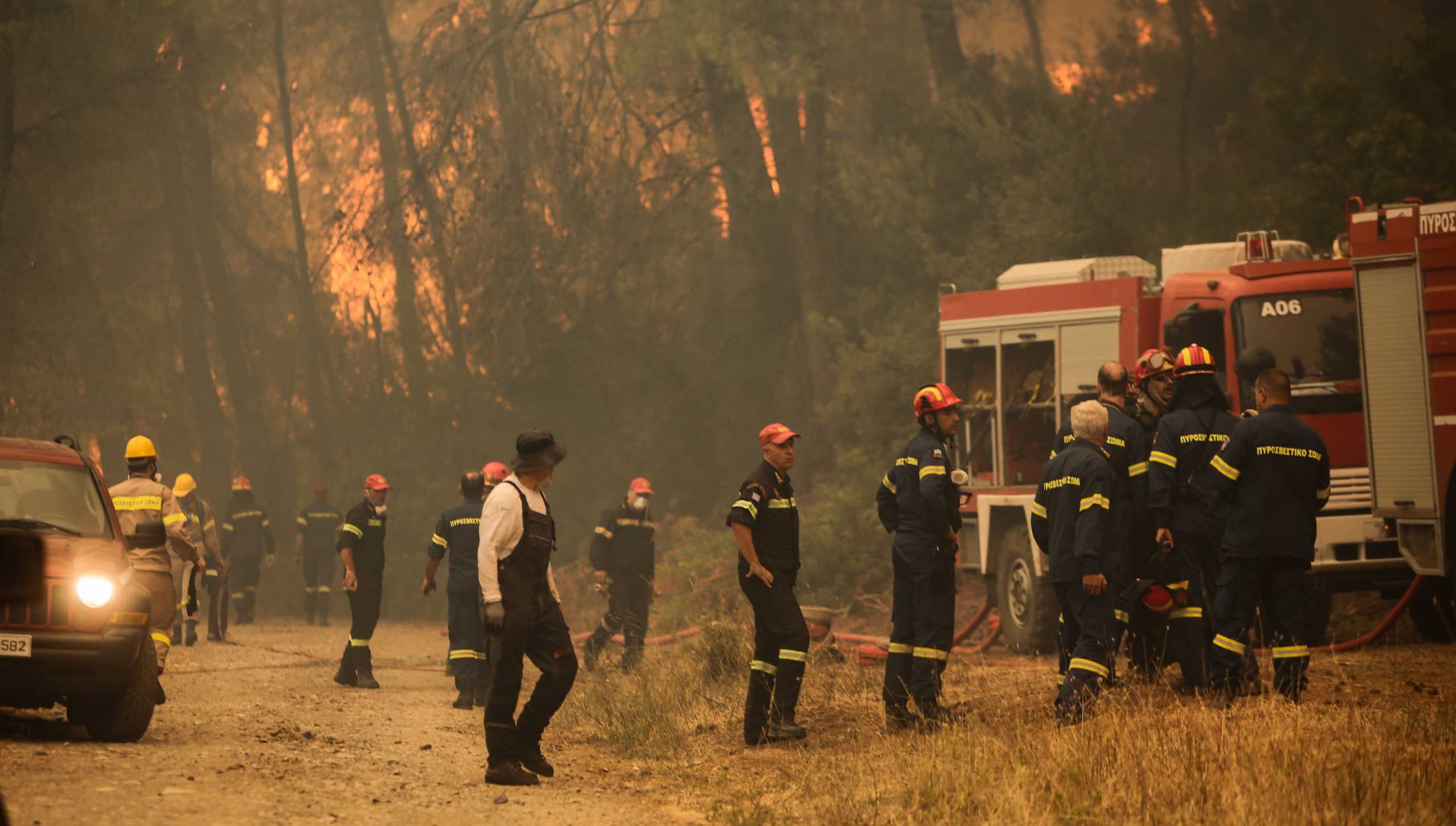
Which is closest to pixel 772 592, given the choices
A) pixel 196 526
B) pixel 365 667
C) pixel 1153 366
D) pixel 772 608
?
pixel 772 608

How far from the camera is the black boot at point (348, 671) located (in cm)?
1430

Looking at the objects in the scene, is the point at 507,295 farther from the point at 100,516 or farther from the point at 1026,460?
the point at 100,516

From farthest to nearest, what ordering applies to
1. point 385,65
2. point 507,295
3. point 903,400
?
point 385,65
point 507,295
point 903,400

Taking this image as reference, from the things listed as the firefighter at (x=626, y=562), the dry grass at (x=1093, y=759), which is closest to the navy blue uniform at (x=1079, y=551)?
the dry grass at (x=1093, y=759)

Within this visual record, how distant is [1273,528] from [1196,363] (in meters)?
1.28

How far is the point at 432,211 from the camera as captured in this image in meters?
26.3

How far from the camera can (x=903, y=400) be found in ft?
73.2

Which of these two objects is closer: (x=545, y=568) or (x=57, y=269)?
(x=545, y=568)

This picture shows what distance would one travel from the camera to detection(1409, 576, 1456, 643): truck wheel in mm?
12969

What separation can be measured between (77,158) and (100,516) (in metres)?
21.3

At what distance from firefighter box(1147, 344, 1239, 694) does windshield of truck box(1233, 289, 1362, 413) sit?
343 cm

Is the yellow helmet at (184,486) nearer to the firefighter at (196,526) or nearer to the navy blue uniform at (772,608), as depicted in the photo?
the firefighter at (196,526)

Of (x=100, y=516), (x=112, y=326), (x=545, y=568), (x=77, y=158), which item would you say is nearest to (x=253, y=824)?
(x=545, y=568)

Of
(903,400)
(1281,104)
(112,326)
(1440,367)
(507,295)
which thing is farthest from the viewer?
(112,326)
